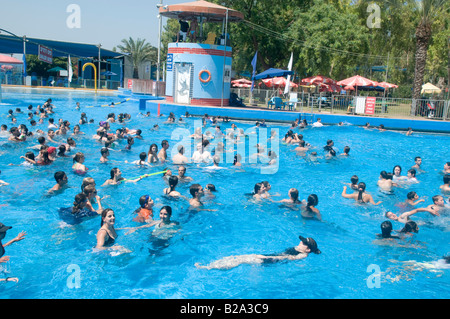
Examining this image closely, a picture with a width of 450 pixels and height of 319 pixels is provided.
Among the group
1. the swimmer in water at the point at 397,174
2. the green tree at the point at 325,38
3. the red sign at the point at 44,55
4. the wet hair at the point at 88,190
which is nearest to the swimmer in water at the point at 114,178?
the wet hair at the point at 88,190

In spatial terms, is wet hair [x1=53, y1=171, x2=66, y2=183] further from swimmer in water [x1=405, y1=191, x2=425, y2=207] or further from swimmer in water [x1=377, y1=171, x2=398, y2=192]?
swimmer in water [x1=377, y1=171, x2=398, y2=192]

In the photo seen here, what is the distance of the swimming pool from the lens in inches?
236

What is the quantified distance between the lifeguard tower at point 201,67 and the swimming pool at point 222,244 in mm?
15172

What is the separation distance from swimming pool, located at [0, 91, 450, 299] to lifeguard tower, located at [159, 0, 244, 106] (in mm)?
15172

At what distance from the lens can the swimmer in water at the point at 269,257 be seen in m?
6.58

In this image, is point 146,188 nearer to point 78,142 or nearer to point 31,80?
point 78,142

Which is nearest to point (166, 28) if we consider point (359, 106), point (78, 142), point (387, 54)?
point (387, 54)

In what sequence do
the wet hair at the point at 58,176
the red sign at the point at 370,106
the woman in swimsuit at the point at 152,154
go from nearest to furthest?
the wet hair at the point at 58,176, the woman in swimsuit at the point at 152,154, the red sign at the point at 370,106

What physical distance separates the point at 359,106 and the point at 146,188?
18.0m

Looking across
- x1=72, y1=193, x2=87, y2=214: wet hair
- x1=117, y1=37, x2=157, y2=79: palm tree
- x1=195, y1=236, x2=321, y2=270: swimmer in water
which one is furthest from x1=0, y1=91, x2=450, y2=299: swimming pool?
x1=117, y1=37, x2=157, y2=79: palm tree

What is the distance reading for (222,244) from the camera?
7.53 metres

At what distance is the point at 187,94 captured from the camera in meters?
27.9

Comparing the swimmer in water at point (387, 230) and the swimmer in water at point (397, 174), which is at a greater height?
the swimmer in water at point (397, 174)

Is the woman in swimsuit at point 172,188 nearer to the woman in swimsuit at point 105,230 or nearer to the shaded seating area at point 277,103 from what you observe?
the woman in swimsuit at point 105,230
